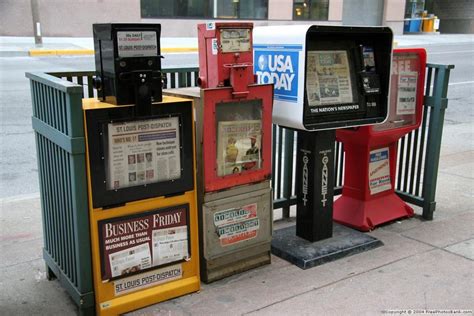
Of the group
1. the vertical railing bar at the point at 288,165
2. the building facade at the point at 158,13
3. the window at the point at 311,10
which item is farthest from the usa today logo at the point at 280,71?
the window at the point at 311,10

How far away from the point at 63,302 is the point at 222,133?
147 cm

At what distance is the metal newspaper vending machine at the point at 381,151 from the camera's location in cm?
449

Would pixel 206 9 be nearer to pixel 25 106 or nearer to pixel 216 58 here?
pixel 25 106

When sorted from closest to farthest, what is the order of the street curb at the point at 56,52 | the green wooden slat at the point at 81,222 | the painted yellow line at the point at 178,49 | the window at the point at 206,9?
the green wooden slat at the point at 81,222 → the street curb at the point at 56,52 → the painted yellow line at the point at 178,49 → the window at the point at 206,9

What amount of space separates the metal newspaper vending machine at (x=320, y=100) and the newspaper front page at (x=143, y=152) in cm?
98

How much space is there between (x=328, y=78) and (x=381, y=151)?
1.07 m

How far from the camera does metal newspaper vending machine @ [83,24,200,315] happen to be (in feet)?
9.70

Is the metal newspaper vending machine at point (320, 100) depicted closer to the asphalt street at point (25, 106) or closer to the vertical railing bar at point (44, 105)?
the vertical railing bar at point (44, 105)

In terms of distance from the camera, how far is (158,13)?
78.9 feet

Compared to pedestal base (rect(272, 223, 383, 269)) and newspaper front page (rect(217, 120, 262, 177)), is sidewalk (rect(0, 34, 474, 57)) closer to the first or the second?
pedestal base (rect(272, 223, 383, 269))

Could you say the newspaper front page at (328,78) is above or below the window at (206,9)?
below

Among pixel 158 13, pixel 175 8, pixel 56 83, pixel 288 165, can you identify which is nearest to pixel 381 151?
pixel 288 165

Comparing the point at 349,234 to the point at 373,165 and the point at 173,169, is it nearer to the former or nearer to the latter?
the point at 373,165

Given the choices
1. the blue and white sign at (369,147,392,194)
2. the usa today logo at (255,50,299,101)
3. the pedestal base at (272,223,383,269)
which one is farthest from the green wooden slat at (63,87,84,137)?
the blue and white sign at (369,147,392,194)
